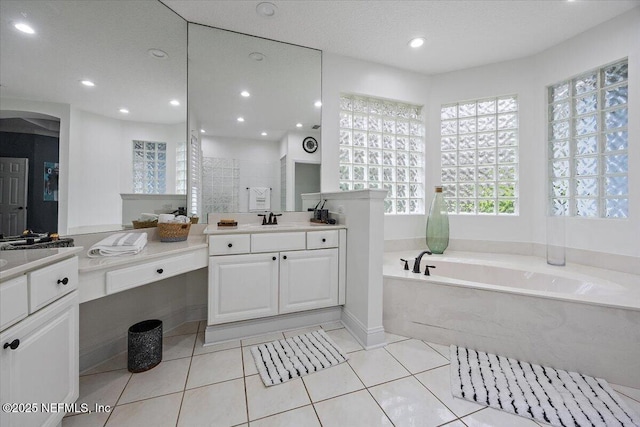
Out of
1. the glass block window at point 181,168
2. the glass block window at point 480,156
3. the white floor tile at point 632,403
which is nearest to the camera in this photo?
the white floor tile at point 632,403

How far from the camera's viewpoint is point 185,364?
160cm

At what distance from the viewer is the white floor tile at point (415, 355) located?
5.22ft

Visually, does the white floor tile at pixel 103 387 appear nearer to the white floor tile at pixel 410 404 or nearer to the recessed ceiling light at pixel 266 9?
the white floor tile at pixel 410 404

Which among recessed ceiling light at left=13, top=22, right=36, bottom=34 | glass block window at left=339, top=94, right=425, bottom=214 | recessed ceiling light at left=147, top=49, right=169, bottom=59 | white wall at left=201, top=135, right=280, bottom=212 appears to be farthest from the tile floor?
recessed ceiling light at left=147, top=49, right=169, bottom=59

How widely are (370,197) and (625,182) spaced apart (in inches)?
86.8

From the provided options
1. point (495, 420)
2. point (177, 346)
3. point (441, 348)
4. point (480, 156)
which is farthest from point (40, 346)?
point (480, 156)

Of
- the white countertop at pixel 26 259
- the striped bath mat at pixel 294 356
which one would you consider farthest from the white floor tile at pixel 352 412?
the white countertop at pixel 26 259

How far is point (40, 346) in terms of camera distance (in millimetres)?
918

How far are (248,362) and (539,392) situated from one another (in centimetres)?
171

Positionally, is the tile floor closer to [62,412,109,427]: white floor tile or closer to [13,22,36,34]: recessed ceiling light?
[62,412,109,427]: white floor tile

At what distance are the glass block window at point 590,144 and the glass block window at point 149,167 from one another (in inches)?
146

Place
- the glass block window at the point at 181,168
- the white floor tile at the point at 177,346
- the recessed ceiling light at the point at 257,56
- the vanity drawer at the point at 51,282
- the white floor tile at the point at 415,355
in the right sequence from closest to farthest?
1. the vanity drawer at the point at 51,282
2. the white floor tile at the point at 415,355
3. the white floor tile at the point at 177,346
4. the glass block window at the point at 181,168
5. the recessed ceiling light at the point at 257,56

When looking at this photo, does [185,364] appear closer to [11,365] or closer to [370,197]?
[11,365]

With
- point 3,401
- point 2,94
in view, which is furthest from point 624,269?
point 2,94
